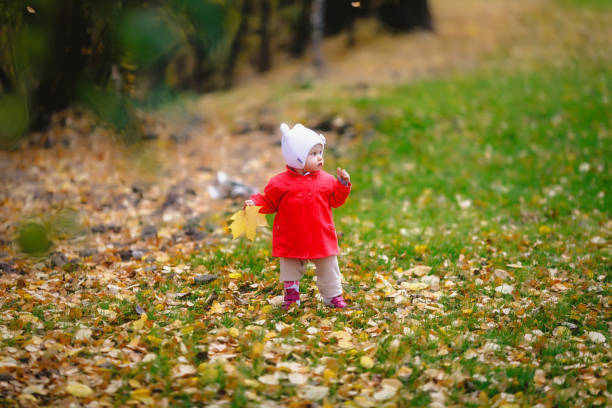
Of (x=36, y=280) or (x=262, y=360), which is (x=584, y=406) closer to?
(x=262, y=360)

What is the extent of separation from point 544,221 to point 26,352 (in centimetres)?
559

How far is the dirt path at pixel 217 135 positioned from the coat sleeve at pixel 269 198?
796mm

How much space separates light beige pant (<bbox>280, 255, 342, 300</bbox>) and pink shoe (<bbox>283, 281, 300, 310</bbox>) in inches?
3.7

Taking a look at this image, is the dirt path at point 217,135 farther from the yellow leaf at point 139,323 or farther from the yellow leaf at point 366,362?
the yellow leaf at point 366,362

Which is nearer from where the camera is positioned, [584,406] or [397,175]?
[584,406]

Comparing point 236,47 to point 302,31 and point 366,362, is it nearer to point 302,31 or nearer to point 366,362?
point 302,31

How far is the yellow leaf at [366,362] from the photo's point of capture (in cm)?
348

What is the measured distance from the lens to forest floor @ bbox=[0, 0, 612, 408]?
11.0 feet

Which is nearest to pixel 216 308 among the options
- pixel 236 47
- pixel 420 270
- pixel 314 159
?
pixel 314 159

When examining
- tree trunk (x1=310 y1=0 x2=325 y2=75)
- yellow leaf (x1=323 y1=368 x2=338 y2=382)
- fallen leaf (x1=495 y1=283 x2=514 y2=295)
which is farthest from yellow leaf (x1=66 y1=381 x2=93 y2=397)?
tree trunk (x1=310 y1=0 x2=325 y2=75)

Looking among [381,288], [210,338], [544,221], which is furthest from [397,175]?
[210,338]

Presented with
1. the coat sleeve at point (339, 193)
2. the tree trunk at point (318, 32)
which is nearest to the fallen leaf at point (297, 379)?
the coat sleeve at point (339, 193)

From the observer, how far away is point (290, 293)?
14.1 ft

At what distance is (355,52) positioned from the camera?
1352 cm
